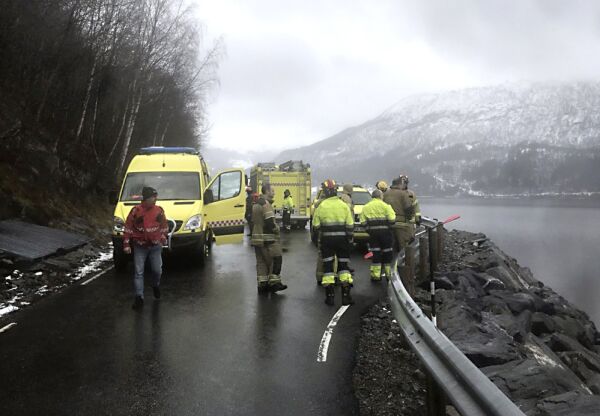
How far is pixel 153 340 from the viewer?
591cm

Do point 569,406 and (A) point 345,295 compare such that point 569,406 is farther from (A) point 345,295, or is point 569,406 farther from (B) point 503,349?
(A) point 345,295

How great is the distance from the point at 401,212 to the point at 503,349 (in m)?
4.83

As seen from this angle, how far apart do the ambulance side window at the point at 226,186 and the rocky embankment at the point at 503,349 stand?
5.49 metres

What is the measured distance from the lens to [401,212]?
10.5 meters

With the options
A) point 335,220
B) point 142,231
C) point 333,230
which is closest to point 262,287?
point 333,230

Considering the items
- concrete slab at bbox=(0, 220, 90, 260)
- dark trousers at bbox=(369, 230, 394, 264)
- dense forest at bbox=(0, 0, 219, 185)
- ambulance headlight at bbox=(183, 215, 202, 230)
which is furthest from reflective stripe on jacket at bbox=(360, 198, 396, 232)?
dense forest at bbox=(0, 0, 219, 185)

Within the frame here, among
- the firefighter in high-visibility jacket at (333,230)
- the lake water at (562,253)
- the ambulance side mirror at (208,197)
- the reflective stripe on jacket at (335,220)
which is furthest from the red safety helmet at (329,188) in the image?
the lake water at (562,253)

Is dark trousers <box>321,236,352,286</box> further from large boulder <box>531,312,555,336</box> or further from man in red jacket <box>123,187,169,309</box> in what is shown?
large boulder <box>531,312,555,336</box>

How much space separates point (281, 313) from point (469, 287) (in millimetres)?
5834

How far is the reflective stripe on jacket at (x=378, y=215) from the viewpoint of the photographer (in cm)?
940

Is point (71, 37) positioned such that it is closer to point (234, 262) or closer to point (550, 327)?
point (234, 262)

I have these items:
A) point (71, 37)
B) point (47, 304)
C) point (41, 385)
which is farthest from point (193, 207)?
point (71, 37)

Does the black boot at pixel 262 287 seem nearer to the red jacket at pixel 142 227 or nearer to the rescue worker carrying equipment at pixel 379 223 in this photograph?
the red jacket at pixel 142 227

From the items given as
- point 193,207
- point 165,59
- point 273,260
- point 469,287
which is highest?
point 165,59
